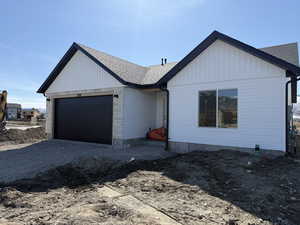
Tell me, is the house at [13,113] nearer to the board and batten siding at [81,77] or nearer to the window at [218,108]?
the board and batten siding at [81,77]

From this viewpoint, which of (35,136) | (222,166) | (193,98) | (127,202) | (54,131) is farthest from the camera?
(35,136)

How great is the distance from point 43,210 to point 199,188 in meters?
3.31

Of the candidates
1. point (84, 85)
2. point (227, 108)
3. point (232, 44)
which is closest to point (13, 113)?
point (84, 85)

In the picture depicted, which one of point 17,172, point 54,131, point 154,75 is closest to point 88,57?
point 154,75

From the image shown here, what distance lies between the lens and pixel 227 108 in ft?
26.4

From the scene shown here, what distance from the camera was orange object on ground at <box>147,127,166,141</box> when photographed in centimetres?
1095

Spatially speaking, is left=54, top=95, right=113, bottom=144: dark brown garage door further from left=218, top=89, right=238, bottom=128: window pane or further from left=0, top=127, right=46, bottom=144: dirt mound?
left=218, top=89, right=238, bottom=128: window pane

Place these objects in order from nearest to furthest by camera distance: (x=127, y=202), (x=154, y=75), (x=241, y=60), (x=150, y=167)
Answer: (x=127, y=202)
(x=150, y=167)
(x=241, y=60)
(x=154, y=75)

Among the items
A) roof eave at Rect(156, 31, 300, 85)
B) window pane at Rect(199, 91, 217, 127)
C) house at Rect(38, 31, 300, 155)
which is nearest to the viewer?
roof eave at Rect(156, 31, 300, 85)

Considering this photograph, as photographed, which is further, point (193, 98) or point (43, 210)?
point (193, 98)

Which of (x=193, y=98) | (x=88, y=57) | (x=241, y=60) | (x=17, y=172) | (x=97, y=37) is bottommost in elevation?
(x=17, y=172)

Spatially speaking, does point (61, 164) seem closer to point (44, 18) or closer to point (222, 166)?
point (222, 166)

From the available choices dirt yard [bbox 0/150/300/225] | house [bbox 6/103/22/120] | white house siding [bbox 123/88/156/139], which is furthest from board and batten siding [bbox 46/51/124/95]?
house [bbox 6/103/22/120]

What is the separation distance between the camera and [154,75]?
12359 millimetres
